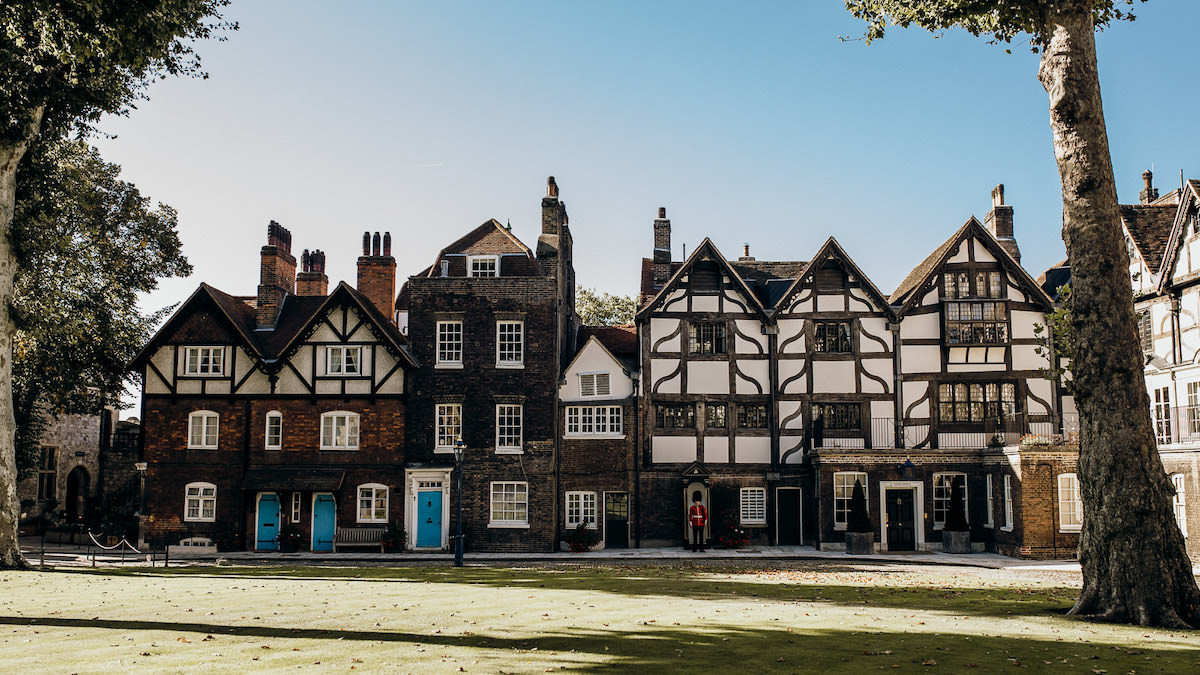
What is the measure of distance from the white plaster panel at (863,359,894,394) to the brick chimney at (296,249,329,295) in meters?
22.4

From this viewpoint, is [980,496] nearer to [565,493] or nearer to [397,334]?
[565,493]

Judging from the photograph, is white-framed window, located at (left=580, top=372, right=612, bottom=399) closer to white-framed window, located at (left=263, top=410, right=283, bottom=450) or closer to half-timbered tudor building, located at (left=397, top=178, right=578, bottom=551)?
half-timbered tudor building, located at (left=397, top=178, right=578, bottom=551)

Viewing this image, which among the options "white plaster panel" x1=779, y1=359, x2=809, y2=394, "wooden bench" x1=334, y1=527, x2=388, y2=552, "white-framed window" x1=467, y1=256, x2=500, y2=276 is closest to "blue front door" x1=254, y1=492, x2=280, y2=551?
"wooden bench" x1=334, y1=527, x2=388, y2=552

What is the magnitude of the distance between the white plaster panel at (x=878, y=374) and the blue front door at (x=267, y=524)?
22.1 meters

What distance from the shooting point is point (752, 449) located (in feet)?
113

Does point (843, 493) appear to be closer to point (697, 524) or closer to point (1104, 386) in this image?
point (697, 524)

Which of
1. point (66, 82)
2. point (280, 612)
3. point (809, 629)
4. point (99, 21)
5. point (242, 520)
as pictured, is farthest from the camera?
point (242, 520)

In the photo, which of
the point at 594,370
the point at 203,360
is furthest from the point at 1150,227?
the point at 203,360

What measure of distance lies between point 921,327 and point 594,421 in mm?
12711

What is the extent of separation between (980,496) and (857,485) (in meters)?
4.93

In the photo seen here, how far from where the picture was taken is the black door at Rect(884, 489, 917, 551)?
32.6m

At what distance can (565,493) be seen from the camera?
34281mm

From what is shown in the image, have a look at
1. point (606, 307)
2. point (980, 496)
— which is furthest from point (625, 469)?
point (606, 307)

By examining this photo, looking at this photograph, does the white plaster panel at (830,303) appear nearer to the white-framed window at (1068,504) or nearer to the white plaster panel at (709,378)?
the white plaster panel at (709,378)
